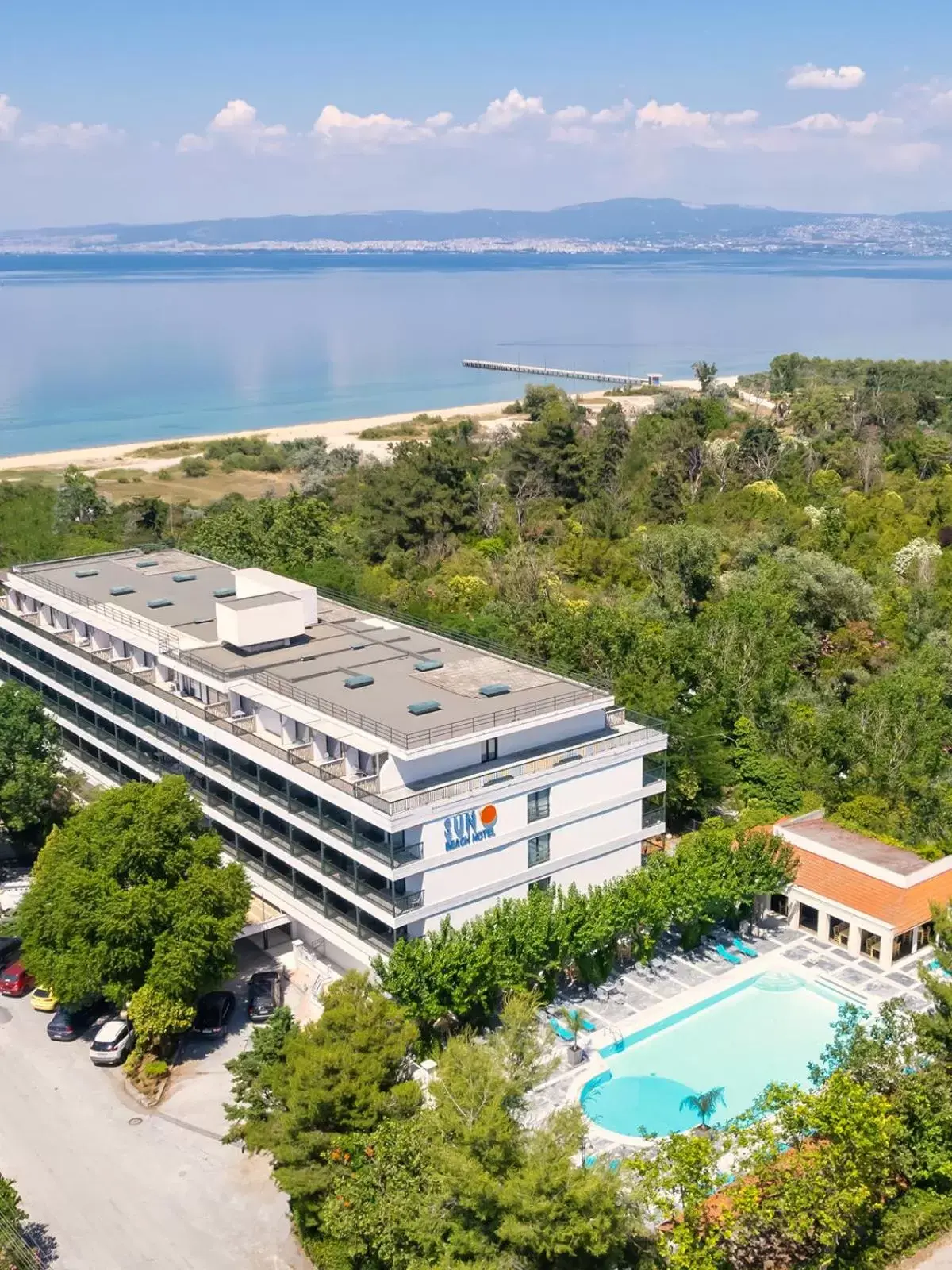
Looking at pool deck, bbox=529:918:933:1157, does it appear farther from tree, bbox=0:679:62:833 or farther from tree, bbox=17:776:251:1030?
tree, bbox=0:679:62:833

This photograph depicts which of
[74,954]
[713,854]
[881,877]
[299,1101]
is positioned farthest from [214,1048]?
[881,877]

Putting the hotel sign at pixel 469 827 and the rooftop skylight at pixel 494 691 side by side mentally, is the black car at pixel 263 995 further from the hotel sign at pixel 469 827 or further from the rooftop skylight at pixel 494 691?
the rooftop skylight at pixel 494 691

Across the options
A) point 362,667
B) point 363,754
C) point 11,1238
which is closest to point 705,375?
point 362,667

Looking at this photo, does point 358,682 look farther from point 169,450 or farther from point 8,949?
point 169,450

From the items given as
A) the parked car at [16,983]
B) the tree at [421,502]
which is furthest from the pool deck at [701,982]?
the tree at [421,502]

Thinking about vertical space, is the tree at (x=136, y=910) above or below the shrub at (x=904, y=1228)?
above

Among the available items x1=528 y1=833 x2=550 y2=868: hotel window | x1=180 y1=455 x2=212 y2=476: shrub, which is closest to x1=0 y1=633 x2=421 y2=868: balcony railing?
x1=528 y1=833 x2=550 y2=868: hotel window
